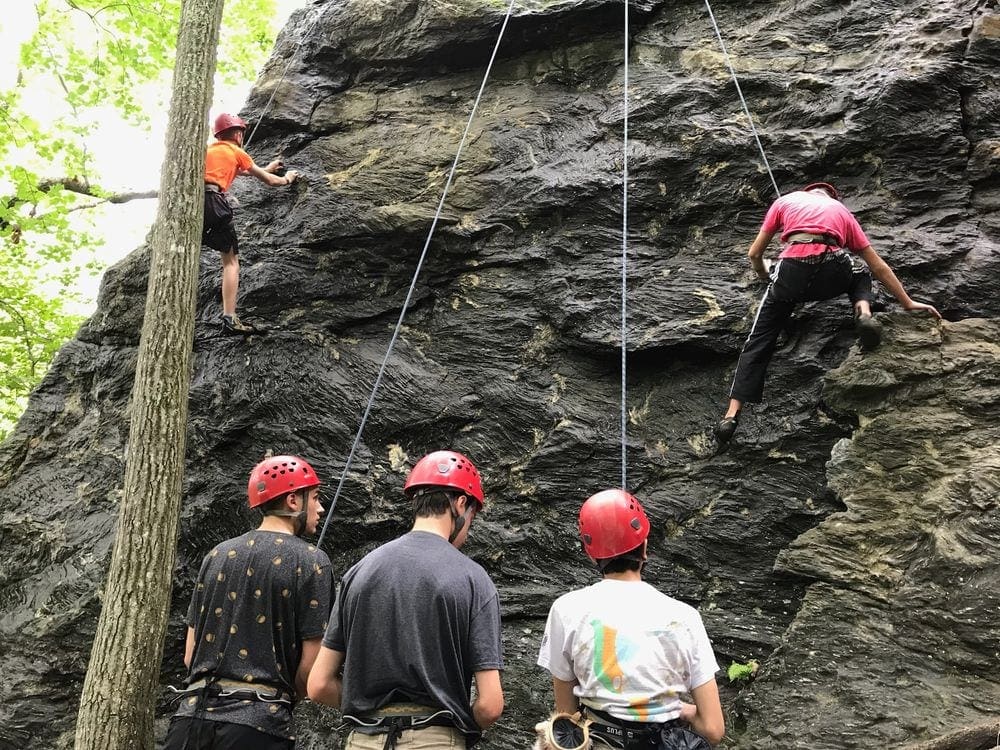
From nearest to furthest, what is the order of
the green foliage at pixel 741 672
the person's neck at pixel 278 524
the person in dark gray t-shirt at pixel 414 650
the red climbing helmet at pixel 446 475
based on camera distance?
the person in dark gray t-shirt at pixel 414 650 < the red climbing helmet at pixel 446 475 < the person's neck at pixel 278 524 < the green foliage at pixel 741 672

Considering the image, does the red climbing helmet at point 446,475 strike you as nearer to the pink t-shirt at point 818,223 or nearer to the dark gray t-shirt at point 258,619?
the dark gray t-shirt at point 258,619

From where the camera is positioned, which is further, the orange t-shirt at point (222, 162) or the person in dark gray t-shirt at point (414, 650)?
the orange t-shirt at point (222, 162)

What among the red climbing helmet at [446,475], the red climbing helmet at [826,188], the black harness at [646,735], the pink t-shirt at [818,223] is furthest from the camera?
the red climbing helmet at [826,188]

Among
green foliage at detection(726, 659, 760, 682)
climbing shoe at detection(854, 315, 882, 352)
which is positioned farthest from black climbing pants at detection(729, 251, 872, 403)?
green foliage at detection(726, 659, 760, 682)

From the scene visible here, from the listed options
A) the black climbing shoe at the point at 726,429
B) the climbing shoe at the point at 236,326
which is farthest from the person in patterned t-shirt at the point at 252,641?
the climbing shoe at the point at 236,326

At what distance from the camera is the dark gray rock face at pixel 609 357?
179 inches

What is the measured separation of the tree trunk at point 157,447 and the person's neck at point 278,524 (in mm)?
1505

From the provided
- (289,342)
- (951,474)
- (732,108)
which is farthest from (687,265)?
(289,342)

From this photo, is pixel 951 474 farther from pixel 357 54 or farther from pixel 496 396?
pixel 357 54

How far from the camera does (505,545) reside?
215 inches

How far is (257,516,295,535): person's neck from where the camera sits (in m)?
3.54

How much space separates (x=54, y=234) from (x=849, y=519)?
13.6 meters

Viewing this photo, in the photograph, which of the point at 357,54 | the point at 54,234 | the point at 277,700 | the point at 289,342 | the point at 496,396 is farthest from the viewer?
the point at 54,234

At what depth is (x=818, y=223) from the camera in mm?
4965
